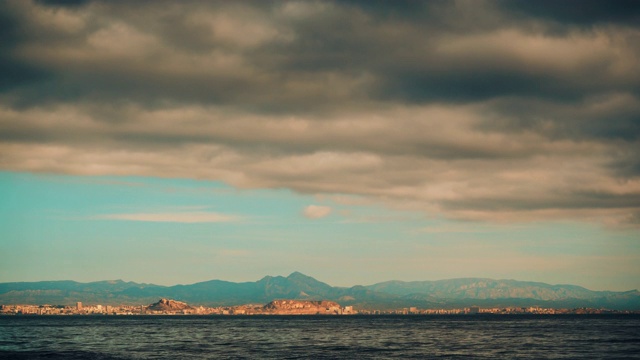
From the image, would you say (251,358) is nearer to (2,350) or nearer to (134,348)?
(134,348)

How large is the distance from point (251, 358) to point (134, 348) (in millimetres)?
38388

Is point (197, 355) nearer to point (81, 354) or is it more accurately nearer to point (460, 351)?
point (81, 354)

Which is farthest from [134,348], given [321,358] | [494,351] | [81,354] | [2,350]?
[494,351]

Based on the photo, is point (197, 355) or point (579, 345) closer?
point (197, 355)

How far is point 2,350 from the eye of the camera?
128 meters

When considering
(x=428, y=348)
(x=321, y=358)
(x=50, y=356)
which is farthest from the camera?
(x=428, y=348)

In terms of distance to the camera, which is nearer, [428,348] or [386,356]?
[386,356]

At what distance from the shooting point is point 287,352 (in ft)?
390

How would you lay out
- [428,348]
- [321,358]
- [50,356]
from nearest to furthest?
1. [321,358]
2. [50,356]
3. [428,348]

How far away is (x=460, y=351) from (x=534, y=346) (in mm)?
21294

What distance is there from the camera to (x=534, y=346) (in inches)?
5172

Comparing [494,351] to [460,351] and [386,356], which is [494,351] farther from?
[386,356]

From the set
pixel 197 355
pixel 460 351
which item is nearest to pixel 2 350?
pixel 197 355

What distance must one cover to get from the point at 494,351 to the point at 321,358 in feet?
112
